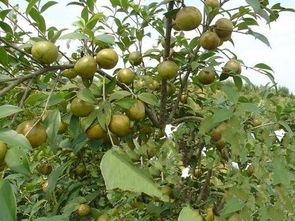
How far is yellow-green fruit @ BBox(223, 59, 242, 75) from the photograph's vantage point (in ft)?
5.05

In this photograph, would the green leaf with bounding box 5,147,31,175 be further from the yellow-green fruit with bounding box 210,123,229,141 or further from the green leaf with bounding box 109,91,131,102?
the yellow-green fruit with bounding box 210,123,229,141

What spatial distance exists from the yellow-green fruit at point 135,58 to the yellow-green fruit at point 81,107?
1.79 feet

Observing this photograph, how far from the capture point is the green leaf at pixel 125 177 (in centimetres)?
93

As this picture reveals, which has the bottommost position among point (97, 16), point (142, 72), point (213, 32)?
point (142, 72)

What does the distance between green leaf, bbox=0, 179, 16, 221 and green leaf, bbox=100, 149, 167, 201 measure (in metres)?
0.19

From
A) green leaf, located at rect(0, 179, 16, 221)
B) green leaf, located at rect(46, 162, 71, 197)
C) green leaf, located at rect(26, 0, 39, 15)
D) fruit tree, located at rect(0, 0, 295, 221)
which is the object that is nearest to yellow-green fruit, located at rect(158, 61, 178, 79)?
fruit tree, located at rect(0, 0, 295, 221)

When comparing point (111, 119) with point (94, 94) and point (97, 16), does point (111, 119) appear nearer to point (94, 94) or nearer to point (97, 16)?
point (94, 94)

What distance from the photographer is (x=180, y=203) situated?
1770 millimetres

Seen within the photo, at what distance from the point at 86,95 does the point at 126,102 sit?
4.7 inches

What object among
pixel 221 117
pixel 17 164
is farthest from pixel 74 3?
pixel 17 164

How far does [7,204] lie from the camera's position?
32.1 inches

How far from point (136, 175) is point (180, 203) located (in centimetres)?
84

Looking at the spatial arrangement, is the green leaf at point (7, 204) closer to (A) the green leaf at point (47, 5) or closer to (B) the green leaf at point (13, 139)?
(B) the green leaf at point (13, 139)

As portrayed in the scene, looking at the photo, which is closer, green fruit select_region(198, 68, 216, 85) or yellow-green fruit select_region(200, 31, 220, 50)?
yellow-green fruit select_region(200, 31, 220, 50)
